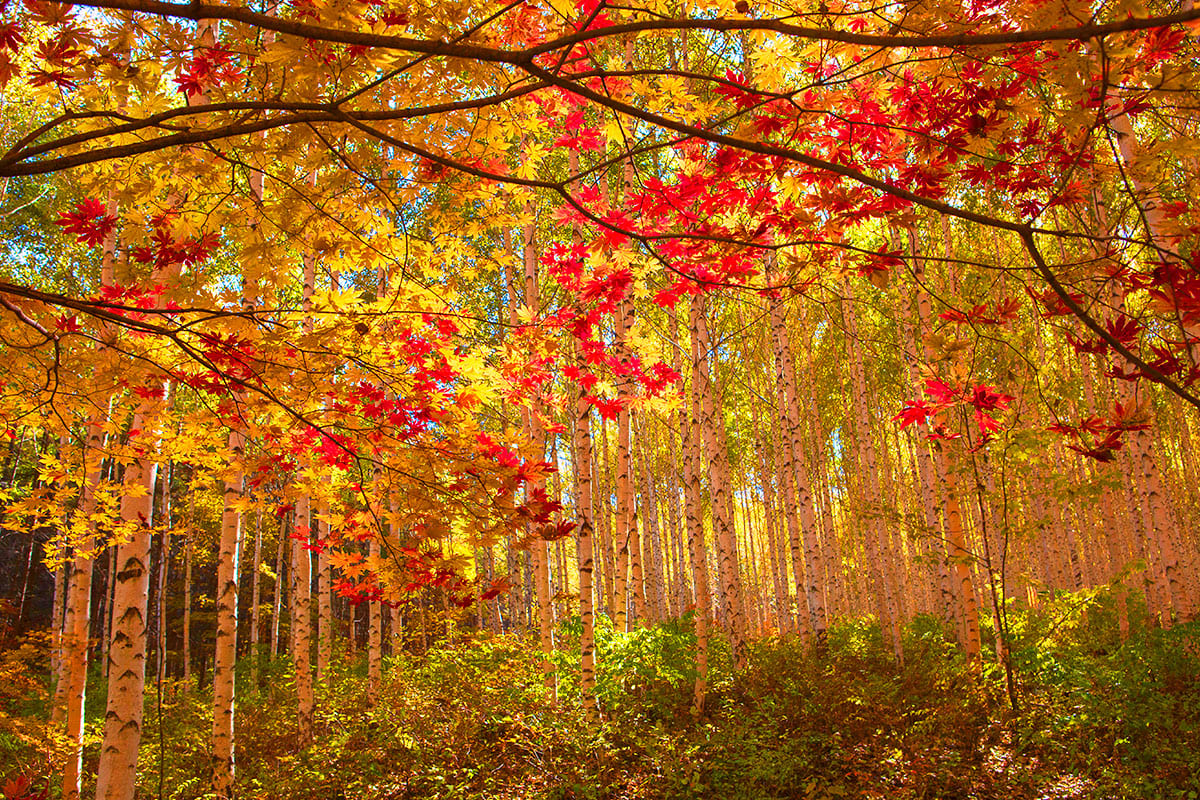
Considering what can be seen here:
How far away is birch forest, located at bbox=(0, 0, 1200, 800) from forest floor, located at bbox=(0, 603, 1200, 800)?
0.17 ft

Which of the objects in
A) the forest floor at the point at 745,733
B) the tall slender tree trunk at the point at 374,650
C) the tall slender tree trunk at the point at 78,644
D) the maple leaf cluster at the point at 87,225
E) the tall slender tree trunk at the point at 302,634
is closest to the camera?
the maple leaf cluster at the point at 87,225

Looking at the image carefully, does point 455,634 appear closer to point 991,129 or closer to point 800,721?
point 800,721

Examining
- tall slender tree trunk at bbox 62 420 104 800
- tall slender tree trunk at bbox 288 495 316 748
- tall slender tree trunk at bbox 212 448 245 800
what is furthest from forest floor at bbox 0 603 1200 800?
tall slender tree trunk at bbox 212 448 245 800

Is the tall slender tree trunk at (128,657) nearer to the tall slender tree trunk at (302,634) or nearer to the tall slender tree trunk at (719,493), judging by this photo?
the tall slender tree trunk at (302,634)

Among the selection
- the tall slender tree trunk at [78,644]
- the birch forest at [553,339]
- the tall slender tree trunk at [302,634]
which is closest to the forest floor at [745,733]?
the birch forest at [553,339]

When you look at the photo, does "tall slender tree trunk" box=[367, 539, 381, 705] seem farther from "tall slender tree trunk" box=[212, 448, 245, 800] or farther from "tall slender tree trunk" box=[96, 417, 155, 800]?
"tall slender tree trunk" box=[96, 417, 155, 800]

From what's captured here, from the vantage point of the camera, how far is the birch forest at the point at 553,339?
186 centimetres

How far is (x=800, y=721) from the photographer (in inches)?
232

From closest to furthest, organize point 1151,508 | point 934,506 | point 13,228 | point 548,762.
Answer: point 548,762
point 1151,508
point 934,506
point 13,228

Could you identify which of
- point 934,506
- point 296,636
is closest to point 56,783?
point 296,636

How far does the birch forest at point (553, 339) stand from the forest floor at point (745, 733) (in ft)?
0.17

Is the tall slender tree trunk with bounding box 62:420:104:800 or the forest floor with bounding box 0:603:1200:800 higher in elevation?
the tall slender tree trunk with bounding box 62:420:104:800

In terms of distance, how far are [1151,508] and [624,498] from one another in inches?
214

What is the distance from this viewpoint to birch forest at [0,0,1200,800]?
6.10 ft
